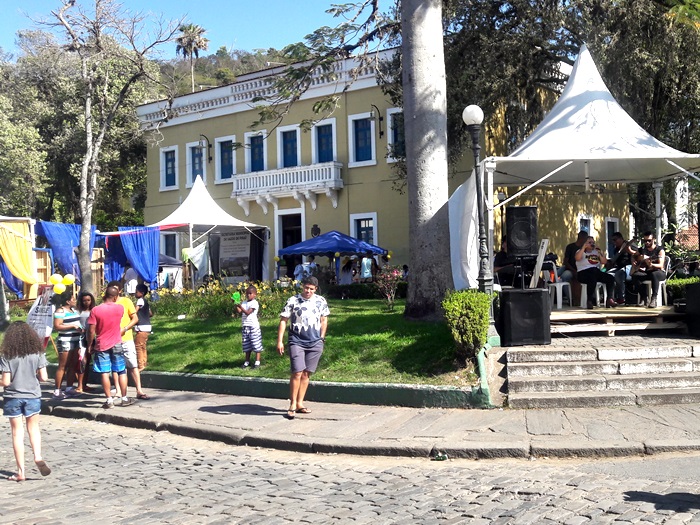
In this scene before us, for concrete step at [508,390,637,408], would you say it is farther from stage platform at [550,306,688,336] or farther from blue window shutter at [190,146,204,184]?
blue window shutter at [190,146,204,184]

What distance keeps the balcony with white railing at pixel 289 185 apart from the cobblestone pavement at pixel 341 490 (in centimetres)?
1903

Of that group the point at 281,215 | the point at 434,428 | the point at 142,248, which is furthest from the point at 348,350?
the point at 281,215

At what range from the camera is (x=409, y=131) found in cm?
1180

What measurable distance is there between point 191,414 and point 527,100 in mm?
15924

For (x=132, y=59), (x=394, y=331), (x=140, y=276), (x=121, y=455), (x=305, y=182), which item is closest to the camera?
(x=121, y=455)

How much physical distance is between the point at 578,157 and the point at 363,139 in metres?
15.4

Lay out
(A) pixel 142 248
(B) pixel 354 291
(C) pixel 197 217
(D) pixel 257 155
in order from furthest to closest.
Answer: (D) pixel 257 155
(A) pixel 142 248
(C) pixel 197 217
(B) pixel 354 291

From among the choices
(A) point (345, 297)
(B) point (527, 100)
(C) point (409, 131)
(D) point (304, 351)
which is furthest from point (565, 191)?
(D) point (304, 351)

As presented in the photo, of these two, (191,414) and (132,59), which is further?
(132,59)

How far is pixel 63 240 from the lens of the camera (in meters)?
21.5

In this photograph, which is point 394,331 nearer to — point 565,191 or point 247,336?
point 247,336

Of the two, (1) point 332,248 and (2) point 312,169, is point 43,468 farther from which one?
(2) point 312,169

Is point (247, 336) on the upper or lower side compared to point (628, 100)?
lower

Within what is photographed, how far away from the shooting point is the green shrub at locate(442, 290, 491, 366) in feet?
30.0
